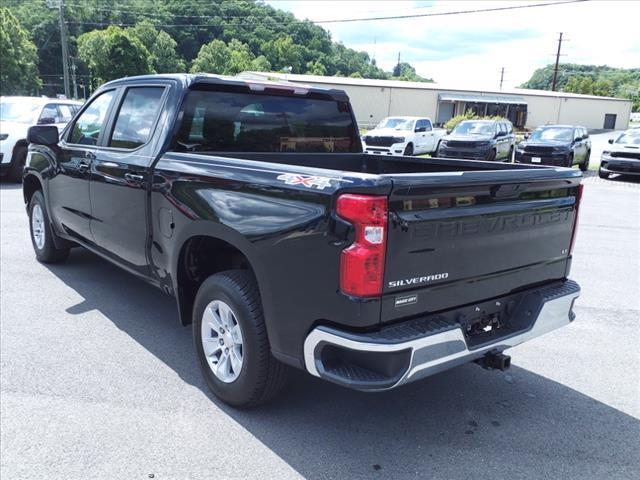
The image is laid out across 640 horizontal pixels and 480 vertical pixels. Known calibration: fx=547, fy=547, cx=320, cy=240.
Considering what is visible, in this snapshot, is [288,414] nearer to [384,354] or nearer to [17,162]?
[384,354]

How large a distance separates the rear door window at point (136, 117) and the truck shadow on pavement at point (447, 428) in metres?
1.64

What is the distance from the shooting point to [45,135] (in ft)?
17.0

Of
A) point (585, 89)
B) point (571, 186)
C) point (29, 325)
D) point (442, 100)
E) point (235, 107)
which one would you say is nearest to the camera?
point (571, 186)

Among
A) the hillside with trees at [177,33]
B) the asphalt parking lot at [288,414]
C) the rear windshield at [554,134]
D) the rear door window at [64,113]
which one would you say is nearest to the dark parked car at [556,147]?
the rear windshield at [554,134]

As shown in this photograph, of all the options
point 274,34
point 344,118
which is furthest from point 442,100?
point 344,118

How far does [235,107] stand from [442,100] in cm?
5524

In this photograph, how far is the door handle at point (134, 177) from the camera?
3.94 m

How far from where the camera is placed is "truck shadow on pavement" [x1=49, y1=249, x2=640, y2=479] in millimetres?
2873

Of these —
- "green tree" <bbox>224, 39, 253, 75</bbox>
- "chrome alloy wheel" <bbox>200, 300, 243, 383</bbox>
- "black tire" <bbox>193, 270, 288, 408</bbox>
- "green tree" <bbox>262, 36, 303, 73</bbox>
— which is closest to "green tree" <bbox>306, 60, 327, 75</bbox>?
"green tree" <bbox>262, 36, 303, 73</bbox>

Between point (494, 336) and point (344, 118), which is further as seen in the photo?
point (344, 118)

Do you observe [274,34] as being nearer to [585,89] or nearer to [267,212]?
[585,89]

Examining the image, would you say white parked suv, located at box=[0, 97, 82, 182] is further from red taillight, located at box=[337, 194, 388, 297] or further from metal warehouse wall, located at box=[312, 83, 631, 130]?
metal warehouse wall, located at box=[312, 83, 631, 130]

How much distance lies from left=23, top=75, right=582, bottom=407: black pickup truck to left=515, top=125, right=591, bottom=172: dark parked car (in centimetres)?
1579

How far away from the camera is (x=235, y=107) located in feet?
13.8
